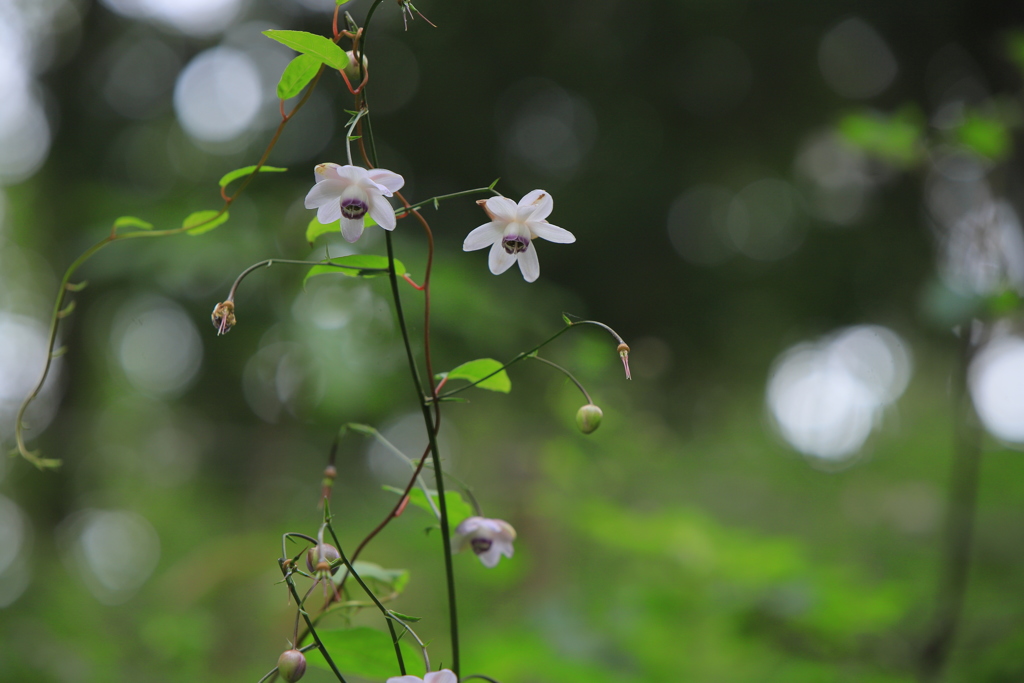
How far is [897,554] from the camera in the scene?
2.90m

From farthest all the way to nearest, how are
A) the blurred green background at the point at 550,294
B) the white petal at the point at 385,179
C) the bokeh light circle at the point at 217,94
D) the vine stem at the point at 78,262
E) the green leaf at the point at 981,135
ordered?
the bokeh light circle at the point at 217,94
the blurred green background at the point at 550,294
the green leaf at the point at 981,135
the vine stem at the point at 78,262
the white petal at the point at 385,179

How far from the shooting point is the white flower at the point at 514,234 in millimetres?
502

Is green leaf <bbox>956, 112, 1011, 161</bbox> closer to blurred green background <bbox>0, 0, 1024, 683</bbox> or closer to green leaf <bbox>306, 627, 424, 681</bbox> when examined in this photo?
blurred green background <bbox>0, 0, 1024, 683</bbox>

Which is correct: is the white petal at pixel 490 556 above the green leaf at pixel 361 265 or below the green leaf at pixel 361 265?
below

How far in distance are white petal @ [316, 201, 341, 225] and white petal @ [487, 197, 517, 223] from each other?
0.12m

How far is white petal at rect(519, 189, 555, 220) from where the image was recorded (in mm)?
480

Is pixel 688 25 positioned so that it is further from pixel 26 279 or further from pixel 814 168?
pixel 26 279

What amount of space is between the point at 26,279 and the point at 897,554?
4.58 metres

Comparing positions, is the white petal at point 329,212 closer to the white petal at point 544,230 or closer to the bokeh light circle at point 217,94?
the white petal at point 544,230

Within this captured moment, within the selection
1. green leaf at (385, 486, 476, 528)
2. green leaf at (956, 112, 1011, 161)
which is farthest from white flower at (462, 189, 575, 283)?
green leaf at (956, 112, 1011, 161)

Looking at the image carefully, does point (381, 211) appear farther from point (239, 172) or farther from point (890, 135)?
point (890, 135)

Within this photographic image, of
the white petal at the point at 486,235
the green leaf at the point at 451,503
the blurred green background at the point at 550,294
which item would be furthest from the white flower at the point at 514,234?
the blurred green background at the point at 550,294

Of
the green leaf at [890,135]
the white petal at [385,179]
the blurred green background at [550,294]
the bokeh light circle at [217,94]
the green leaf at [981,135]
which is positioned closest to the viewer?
the white petal at [385,179]

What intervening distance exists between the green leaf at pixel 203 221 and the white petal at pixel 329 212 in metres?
0.17
